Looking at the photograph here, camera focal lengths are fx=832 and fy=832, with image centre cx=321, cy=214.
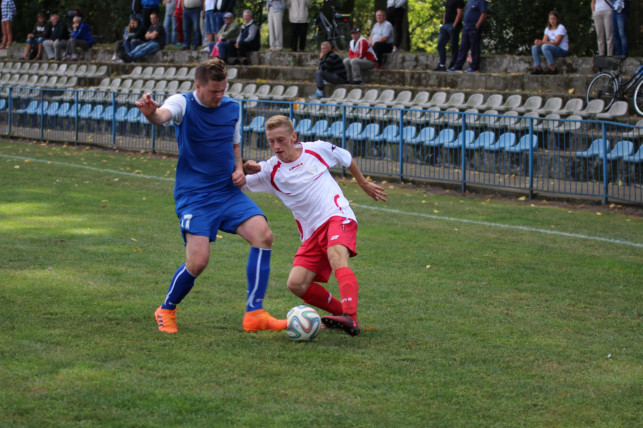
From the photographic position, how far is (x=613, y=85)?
1684 centimetres

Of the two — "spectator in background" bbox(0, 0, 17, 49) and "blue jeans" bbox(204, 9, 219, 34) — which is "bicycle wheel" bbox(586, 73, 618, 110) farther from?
"spectator in background" bbox(0, 0, 17, 49)

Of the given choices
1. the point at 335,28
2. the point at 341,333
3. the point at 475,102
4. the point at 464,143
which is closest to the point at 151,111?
the point at 341,333

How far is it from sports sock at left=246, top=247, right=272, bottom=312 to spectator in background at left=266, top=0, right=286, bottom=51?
1924 cm

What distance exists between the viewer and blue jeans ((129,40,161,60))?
28.4 metres

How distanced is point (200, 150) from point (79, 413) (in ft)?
7.41

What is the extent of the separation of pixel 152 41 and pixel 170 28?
11.4 feet

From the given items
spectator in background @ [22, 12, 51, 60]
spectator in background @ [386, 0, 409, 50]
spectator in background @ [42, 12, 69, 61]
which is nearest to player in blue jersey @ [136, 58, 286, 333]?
spectator in background @ [386, 0, 409, 50]

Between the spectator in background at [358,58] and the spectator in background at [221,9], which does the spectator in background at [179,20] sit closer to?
the spectator in background at [221,9]

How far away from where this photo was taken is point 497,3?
93.2 feet

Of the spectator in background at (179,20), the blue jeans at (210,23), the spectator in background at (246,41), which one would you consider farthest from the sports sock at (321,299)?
the spectator in background at (179,20)

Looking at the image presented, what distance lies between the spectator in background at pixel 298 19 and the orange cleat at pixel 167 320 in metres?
18.9

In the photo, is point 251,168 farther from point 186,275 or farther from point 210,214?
point 186,275

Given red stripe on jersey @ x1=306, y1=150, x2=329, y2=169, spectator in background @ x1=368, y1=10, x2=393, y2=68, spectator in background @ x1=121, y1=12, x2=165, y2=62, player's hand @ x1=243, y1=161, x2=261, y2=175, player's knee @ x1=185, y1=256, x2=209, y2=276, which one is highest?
spectator in background @ x1=121, y1=12, x2=165, y2=62

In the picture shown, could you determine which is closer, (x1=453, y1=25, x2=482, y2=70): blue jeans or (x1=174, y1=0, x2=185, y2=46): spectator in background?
(x1=453, y1=25, x2=482, y2=70): blue jeans
